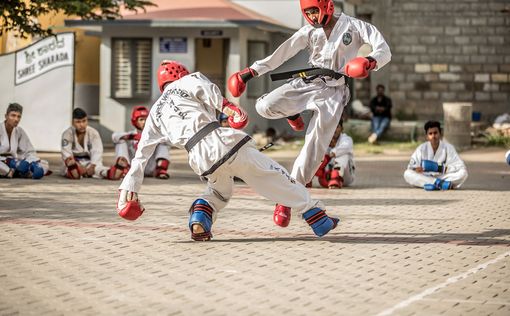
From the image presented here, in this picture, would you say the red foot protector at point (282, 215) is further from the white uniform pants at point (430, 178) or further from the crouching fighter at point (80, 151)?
the crouching fighter at point (80, 151)

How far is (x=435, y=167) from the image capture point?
50.2 ft

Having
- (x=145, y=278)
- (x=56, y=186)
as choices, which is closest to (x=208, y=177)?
(x=145, y=278)

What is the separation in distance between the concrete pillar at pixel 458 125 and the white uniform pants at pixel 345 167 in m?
9.05

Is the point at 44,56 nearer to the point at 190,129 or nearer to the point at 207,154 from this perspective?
the point at 190,129

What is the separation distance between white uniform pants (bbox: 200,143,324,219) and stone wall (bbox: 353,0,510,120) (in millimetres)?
19827

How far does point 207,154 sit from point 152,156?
7343 mm

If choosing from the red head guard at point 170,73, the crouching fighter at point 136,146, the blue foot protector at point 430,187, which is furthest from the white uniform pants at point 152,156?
the red head guard at point 170,73

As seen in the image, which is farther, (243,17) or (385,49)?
(243,17)

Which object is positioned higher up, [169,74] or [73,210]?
[169,74]

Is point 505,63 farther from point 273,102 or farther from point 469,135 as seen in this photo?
point 273,102

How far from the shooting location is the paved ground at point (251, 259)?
703 centimetres

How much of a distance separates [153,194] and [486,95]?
16.9 m

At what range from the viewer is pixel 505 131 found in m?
25.2

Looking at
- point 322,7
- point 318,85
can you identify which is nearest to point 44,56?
point 318,85
